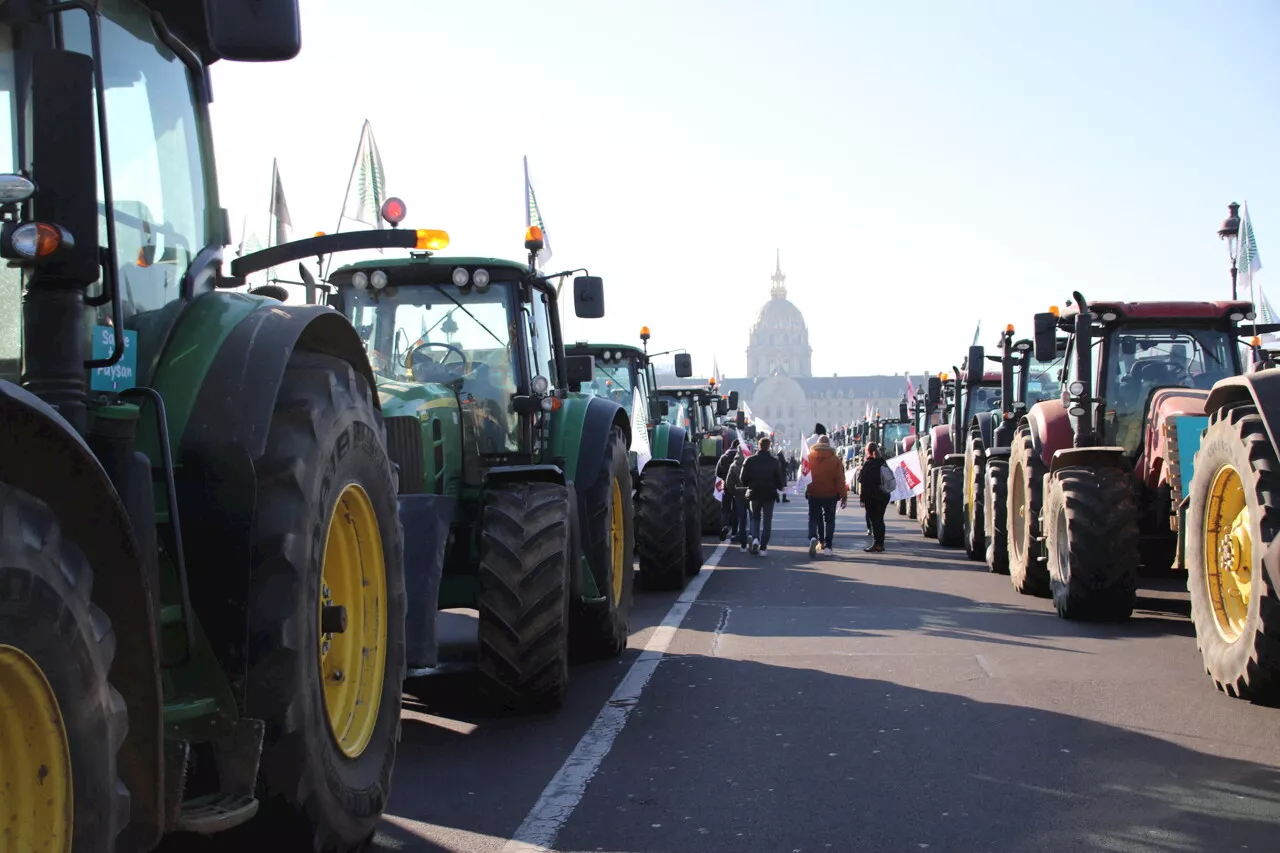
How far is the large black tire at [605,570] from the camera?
28.3ft

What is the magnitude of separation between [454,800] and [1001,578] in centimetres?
1037

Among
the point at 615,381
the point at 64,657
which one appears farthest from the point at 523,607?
the point at 615,381

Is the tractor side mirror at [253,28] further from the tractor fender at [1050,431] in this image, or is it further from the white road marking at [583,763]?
the tractor fender at [1050,431]

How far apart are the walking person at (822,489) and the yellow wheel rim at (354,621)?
47.2 feet

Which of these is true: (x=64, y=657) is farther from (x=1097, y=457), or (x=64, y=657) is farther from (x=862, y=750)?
(x=1097, y=457)

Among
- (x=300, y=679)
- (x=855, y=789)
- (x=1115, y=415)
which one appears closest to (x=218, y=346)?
(x=300, y=679)

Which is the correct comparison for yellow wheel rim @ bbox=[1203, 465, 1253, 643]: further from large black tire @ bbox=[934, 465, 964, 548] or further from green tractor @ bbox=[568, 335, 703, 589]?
large black tire @ bbox=[934, 465, 964, 548]

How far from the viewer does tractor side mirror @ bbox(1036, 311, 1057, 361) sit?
38.4 feet

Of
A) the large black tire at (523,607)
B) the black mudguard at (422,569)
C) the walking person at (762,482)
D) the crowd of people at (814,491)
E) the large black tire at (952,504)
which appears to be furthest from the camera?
the large black tire at (952,504)

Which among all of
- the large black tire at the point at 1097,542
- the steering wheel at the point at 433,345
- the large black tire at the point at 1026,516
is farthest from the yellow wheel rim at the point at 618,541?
the large black tire at the point at 1026,516

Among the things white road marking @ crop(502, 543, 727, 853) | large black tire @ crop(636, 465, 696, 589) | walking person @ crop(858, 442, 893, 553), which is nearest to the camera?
white road marking @ crop(502, 543, 727, 853)

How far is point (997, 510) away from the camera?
1475 cm

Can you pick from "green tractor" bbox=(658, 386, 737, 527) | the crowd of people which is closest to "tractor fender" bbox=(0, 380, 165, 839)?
the crowd of people

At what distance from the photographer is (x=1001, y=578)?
1489 centimetres
